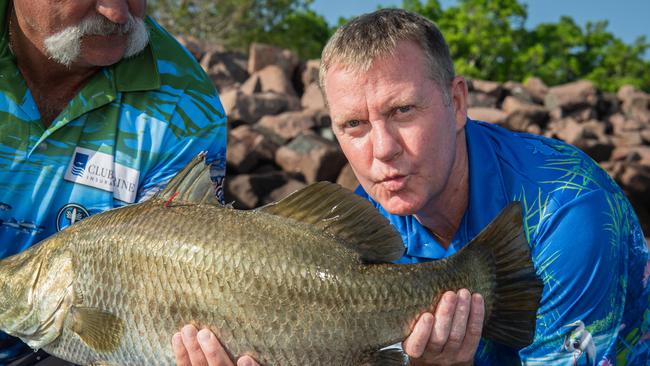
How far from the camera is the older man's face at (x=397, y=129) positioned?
322cm

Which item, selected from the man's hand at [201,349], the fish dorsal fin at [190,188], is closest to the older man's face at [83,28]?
the fish dorsal fin at [190,188]

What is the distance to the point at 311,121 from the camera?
21266 millimetres

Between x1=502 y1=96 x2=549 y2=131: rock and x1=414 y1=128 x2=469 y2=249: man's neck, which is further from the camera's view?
x1=502 y1=96 x2=549 y2=131: rock

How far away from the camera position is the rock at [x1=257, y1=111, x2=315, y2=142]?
67.6 feet

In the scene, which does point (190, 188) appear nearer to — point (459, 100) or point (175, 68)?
point (459, 100)

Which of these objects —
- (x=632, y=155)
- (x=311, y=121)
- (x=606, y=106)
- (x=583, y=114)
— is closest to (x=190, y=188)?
(x=311, y=121)

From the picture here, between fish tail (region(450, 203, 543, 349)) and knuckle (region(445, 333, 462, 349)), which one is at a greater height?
fish tail (region(450, 203, 543, 349))

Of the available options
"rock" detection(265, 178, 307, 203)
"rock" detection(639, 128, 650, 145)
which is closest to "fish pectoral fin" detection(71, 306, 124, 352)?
"rock" detection(265, 178, 307, 203)

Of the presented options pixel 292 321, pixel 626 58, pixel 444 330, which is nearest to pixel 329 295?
pixel 292 321

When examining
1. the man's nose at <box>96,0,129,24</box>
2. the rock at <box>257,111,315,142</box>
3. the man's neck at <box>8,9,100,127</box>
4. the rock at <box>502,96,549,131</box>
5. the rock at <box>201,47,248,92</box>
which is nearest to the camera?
the man's nose at <box>96,0,129,24</box>

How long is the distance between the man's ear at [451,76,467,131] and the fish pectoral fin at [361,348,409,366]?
1.19 metres

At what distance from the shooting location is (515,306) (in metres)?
2.88

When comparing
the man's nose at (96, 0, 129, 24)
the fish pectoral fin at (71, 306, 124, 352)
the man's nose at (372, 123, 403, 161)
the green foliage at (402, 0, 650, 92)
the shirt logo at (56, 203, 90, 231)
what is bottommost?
the green foliage at (402, 0, 650, 92)

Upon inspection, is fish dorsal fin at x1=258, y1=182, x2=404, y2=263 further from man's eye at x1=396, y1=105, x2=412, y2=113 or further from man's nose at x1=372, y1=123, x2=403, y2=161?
man's eye at x1=396, y1=105, x2=412, y2=113
